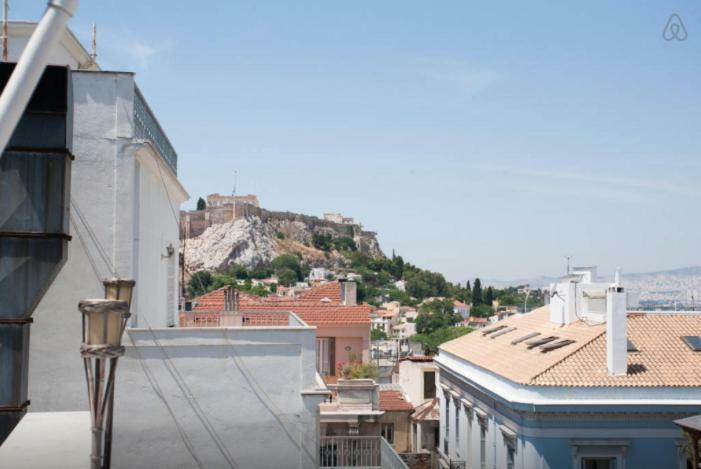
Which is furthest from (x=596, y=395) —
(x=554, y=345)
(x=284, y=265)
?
(x=284, y=265)

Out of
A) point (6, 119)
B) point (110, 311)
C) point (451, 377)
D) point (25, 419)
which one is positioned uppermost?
point (6, 119)

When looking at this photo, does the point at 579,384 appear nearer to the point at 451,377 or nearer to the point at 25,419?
the point at 451,377

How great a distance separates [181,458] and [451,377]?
15.0 meters

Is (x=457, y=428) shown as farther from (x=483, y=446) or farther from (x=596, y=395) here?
(x=596, y=395)

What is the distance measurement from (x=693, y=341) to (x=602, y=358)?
2.67 meters

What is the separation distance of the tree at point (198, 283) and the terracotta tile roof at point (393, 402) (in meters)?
116

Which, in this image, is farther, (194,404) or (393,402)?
(393,402)

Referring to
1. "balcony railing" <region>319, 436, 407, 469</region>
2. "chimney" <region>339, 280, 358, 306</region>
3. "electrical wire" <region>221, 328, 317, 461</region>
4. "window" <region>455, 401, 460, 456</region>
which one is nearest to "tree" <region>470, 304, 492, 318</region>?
"chimney" <region>339, 280, 358, 306</region>

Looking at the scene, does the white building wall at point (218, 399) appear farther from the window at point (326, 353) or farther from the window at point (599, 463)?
the window at point (326, 353)

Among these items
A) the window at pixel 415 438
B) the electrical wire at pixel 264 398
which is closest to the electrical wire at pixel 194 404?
the electrical wire at pixel 264 398

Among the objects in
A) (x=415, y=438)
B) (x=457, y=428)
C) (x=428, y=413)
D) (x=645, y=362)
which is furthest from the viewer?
(x=415, y=438)

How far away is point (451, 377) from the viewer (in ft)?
84.5

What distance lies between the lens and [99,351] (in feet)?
23.9

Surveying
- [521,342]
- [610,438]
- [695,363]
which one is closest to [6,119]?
[610,438]
